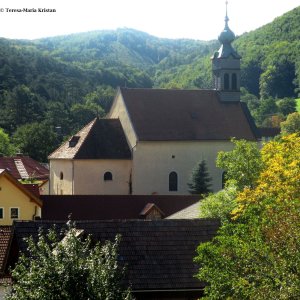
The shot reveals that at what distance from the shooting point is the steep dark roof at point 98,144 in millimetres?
54688

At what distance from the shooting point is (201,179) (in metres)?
55.3

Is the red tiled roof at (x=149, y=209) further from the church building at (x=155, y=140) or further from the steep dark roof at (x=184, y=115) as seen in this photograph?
the steep dark roof at (x=184, y=115)

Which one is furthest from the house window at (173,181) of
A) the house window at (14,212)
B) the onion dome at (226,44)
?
the house window at (14,212)

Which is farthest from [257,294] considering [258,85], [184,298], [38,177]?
[258,85]

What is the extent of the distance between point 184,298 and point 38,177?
1875 inches

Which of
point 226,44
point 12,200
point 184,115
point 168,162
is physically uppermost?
point 226,44

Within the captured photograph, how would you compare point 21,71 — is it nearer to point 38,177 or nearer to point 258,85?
point 258,85

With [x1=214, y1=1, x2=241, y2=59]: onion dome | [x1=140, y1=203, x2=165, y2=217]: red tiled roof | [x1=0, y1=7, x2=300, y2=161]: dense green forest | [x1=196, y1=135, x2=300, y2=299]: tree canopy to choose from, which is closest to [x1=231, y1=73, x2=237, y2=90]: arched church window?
[x1=214, y1=1, x2=241, y2=59]: onion dome

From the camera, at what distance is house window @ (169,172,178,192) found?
5669 cm

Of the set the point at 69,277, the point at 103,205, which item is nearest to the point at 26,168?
the point at 103,205

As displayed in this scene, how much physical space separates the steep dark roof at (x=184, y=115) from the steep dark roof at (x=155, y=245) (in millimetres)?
32575

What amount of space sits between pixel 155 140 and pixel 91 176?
496 cm

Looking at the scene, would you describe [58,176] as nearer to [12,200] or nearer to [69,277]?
[12,200]

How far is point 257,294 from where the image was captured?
15.5 m
